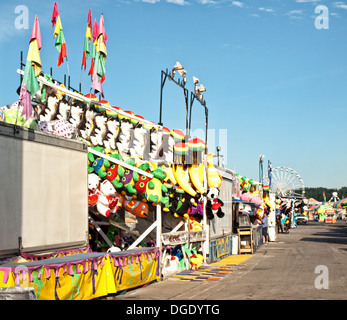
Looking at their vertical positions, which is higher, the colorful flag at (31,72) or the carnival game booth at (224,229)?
the colorful flag at (31,72)

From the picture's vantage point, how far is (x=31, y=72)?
12227 millimetres

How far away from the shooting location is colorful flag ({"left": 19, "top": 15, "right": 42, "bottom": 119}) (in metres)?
12.1

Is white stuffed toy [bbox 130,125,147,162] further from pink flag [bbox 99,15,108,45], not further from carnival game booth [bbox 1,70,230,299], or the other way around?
pink flag [bbox 99,15,108,45]

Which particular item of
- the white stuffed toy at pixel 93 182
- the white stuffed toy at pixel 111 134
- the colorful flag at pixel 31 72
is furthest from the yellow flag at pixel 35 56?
the white stuffed toy at pixel 111 134

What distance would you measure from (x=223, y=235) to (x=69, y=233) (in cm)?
1477

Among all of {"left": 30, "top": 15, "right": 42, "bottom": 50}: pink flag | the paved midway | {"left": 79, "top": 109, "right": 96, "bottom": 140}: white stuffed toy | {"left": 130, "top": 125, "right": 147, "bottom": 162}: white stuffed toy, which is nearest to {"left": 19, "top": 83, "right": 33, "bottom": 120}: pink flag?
{"left": 30, "top": 15, "right": 42, "bottom": 50}: pink flag

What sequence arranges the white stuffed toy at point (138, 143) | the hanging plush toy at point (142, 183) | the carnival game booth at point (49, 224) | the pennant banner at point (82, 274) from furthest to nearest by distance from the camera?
1. the white stuffed toy at point (138, 143)
2. the hanging plush toy at point (142, 183)
3. the carnival game booth at point (49, 224)
4. the pennant banner at point (82, 274)

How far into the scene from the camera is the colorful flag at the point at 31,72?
39.7 feet

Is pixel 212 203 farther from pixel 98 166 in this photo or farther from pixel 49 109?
pixel 49 109

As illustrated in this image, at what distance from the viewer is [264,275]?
1798 centimetres

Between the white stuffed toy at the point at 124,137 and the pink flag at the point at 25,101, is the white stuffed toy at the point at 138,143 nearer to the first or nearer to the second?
the white stuffed toy at the point at 124,137

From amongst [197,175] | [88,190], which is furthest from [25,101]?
[197,175]

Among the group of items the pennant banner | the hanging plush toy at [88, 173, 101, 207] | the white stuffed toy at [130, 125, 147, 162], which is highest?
the white stuffed toy at [130, 125, 147, 162]

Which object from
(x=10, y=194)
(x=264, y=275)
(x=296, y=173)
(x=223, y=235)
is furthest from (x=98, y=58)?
(x=296, y=173)
